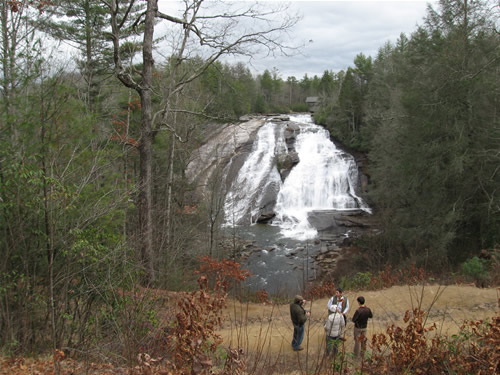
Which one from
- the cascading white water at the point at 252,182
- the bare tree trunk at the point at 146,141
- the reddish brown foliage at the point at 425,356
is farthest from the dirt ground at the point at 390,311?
the cascading white water at the point at 252,182

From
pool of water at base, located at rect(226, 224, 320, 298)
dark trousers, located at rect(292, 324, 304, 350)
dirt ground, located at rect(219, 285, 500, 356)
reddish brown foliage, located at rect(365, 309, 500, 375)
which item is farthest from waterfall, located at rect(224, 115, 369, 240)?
reddish brown foliage, located at rect(365, 309, 500, 375)

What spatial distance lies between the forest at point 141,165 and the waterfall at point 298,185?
280 cm

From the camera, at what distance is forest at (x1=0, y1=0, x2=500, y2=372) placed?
5805 millimetres

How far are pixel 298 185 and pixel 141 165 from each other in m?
22.4

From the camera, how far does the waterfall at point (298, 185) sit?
26422 mm

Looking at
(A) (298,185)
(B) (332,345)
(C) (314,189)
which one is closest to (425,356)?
(B) (332,345)

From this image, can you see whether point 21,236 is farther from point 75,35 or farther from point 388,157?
point 388,157

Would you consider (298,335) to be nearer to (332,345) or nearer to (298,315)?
(298,315)

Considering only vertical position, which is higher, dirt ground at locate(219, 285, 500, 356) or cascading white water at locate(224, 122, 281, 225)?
cascading white water at locate(224, 122, 281, 225)

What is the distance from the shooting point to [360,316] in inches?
254

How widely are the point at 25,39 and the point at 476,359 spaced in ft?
26.5

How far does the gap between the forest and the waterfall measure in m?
2.80

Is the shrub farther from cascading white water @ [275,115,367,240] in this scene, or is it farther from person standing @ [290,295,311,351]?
cascading white water @ [275,115,367,240]

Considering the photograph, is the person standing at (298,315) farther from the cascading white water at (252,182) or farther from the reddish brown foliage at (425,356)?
the cascading white water at (252,182)
